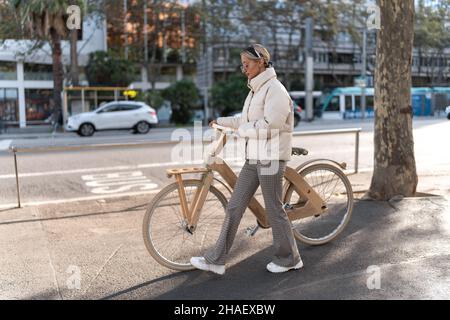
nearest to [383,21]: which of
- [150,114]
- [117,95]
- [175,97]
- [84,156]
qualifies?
[84,156]

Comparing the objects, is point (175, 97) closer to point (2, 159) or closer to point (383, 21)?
point (2, 159)

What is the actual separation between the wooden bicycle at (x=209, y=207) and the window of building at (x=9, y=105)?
115 feet

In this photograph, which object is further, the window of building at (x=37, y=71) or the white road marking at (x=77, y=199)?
the window of building at (x=37, y=71)

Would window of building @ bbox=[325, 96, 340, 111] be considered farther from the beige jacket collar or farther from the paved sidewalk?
the beige jacket collar

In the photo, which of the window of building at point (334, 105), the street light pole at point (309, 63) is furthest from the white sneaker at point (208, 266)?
the window of building at point (334, 105)

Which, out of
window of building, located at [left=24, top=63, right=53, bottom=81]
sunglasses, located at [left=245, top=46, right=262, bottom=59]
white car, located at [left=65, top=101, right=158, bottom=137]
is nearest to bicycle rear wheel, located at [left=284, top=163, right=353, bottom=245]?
sunglasses, located at [left=245, top=46, right=262, bottom=59]

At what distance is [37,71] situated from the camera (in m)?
37.9

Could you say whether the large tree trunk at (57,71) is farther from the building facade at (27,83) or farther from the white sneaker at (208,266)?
the white sneaker at (208,266)

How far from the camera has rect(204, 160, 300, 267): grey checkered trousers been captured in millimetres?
3973

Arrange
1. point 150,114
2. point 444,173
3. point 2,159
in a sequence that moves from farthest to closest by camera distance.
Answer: point 150,114, point 2,159, point 444,173

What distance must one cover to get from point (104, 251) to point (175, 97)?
30.5 m

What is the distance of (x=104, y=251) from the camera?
4.75 metres

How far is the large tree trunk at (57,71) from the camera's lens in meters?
27.5
